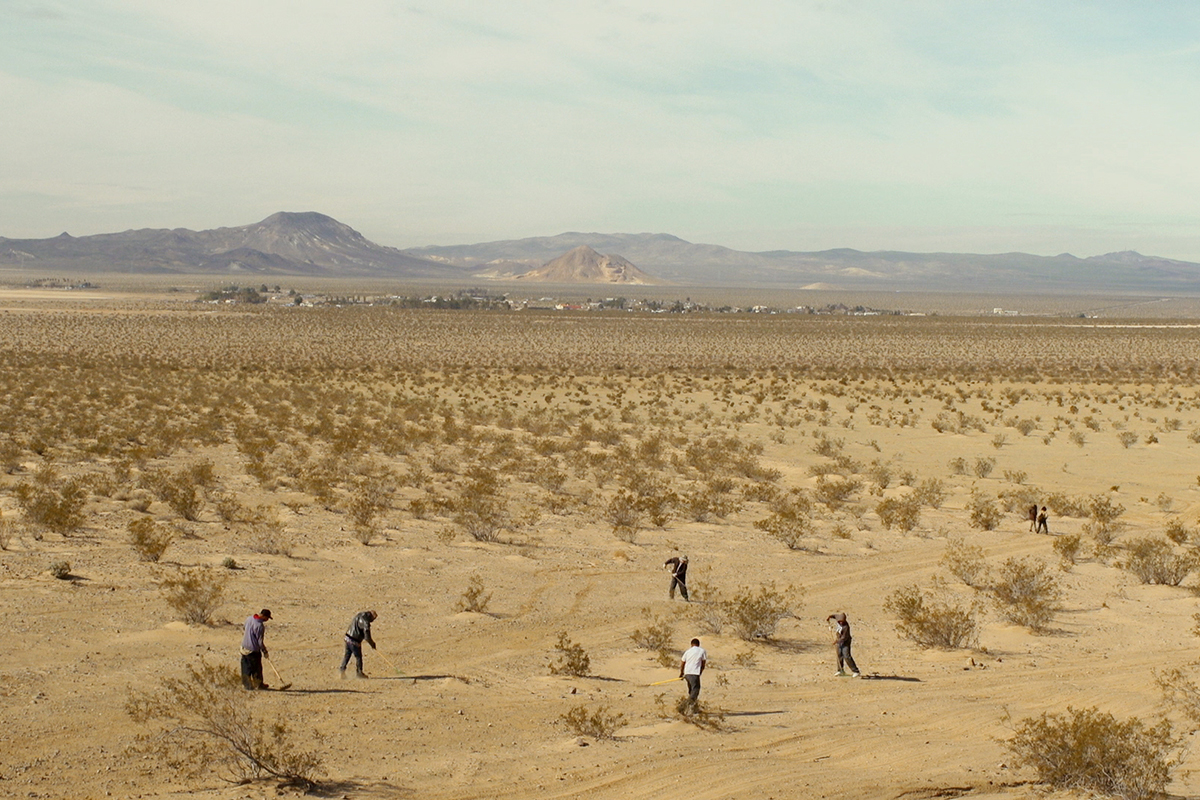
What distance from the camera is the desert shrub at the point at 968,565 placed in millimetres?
18062

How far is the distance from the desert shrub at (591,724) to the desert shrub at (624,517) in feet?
32.1

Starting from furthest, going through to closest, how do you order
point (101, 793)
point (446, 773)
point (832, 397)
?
1. point (832, 397)
2. point (446, 773)
3. point (101, 793)

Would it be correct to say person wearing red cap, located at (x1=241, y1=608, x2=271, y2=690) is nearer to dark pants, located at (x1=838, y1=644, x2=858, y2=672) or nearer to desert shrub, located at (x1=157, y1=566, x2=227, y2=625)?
desert shrub, located at (x1=157, y1=566, x2=227, y2=625)

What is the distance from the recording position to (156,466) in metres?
26.4

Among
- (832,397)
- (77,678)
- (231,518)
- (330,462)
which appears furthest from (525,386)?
(77,678)

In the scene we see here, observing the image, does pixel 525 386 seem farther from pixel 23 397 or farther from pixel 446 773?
pixel 446 773

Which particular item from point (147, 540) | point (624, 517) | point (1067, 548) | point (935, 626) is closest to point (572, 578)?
point (624, 517)

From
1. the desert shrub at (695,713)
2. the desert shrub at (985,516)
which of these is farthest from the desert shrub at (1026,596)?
the desert shrub at (695,713)

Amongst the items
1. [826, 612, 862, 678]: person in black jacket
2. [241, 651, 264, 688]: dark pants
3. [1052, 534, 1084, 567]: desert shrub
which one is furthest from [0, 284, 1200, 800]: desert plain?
[826, 612, 862, 678]: person in black jacket

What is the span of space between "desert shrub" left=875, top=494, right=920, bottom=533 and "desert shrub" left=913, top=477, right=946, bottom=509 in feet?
5.29

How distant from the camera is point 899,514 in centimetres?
2277

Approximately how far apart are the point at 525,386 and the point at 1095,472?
28566 mm

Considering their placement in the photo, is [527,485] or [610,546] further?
[527,485]

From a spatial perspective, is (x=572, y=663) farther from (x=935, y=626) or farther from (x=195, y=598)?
(x=195, y=598)
